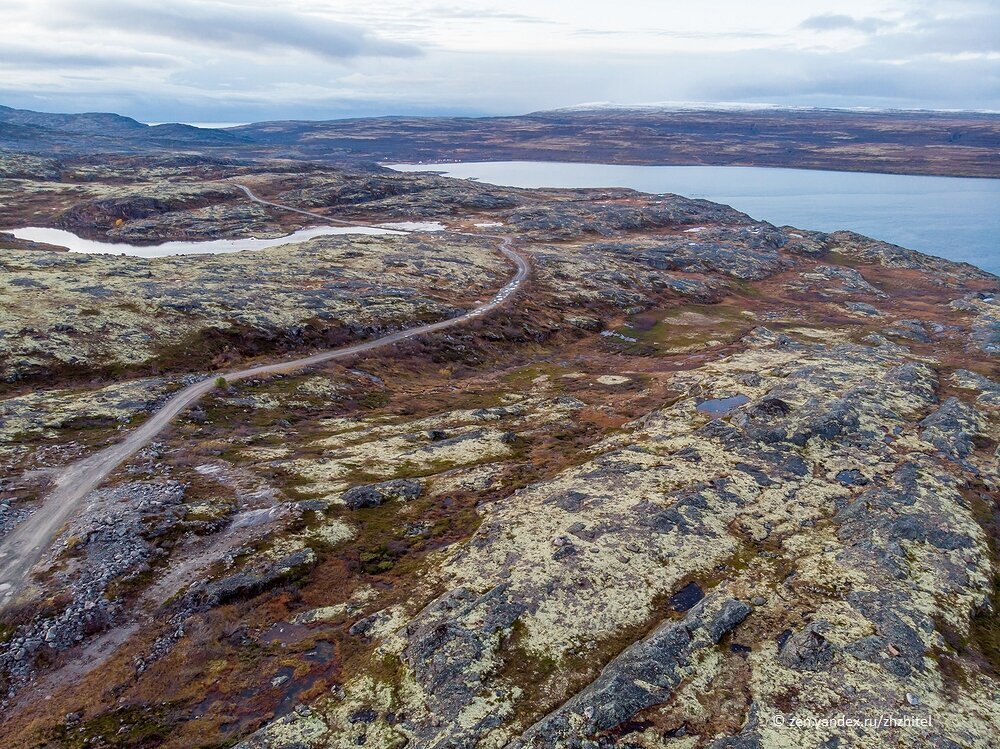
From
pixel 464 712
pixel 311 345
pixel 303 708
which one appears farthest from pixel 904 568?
pixel 311 345

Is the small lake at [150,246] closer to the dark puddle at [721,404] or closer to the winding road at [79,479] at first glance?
the winding road at [79,479]

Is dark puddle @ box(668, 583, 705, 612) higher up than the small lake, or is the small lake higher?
the small lake

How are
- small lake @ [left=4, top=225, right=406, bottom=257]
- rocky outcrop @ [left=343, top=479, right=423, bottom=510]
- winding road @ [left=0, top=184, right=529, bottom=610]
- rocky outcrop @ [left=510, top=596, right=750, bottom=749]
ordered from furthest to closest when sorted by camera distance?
small lake @ [left=4, top=225, right=406, bottom=257]
rocky outcrop @ [left=343, top=479, right=423, bottom=510]
winding road @ [left=0, top=184, right=529, bottom=610]
rocky outcrop @ [left=510, top=596, right=750, bottom=749]

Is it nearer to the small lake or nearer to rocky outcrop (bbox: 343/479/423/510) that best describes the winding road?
rocky outcrop (bbox: 343/479/423/510)

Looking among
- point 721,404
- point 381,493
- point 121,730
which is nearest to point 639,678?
point 121,730

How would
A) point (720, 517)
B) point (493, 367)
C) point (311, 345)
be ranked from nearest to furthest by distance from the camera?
point (720, 517) < point (311, 345) < point (493, 367)

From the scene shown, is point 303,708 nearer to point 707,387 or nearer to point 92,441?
A: point 92,441

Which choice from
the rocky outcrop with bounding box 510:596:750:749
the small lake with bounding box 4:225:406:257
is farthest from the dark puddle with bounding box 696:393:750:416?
Answer: the small lake with bounding box 4:225:406:257

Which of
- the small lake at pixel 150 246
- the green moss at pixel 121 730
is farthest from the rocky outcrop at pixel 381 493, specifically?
the small lake at pixel 150 246
